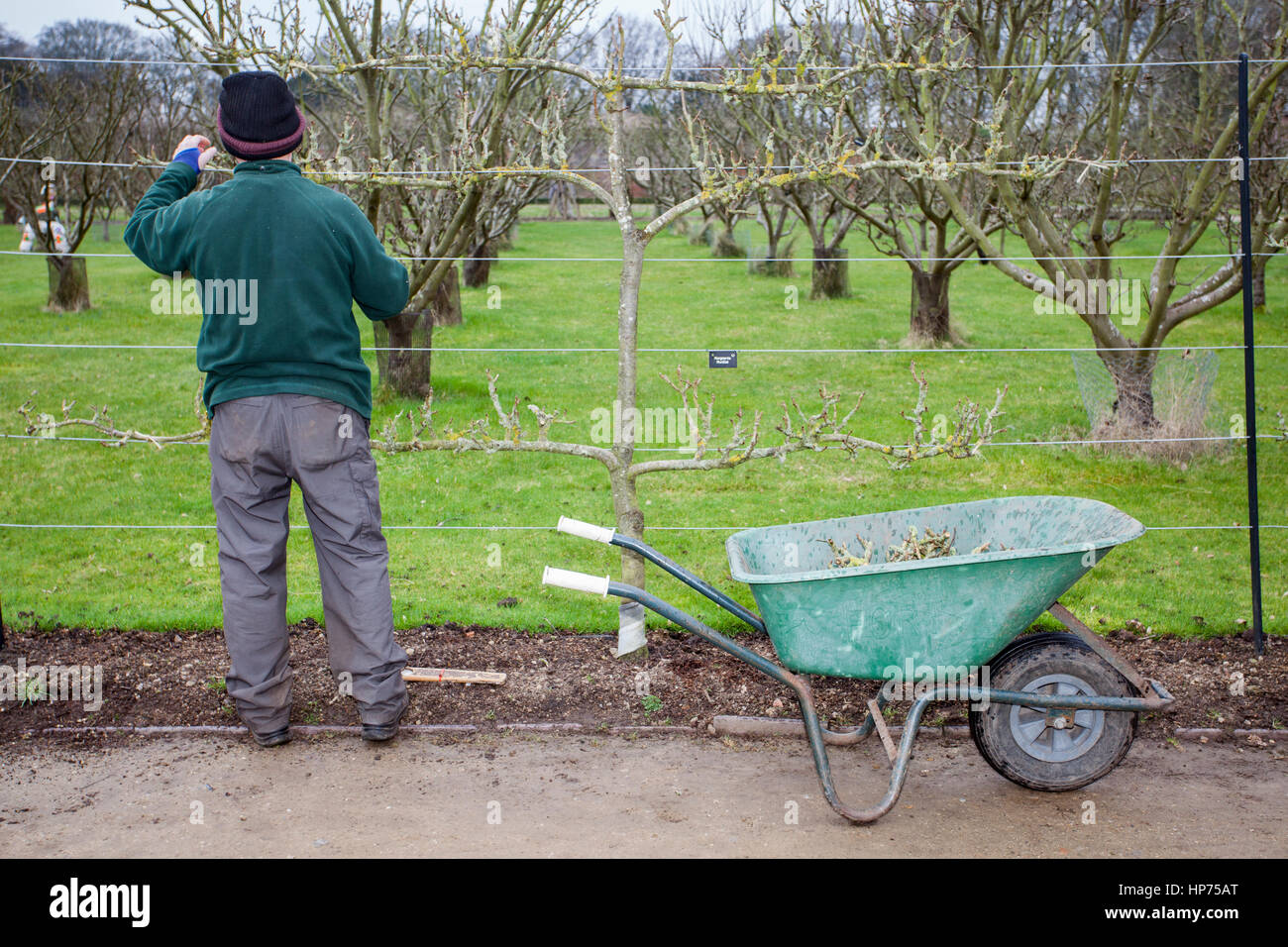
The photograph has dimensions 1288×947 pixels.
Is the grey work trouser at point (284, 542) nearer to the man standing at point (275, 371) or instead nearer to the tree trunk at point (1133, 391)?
the man standing at point (275, 371)

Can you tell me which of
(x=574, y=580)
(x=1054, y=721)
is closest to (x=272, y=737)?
(x=574, y=580)

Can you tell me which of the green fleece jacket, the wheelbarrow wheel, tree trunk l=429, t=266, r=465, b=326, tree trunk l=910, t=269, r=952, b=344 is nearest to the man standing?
the green fleece jacket

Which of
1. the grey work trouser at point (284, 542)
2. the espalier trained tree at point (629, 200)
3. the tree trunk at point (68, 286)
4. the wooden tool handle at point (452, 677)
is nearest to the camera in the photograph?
the grey work trouser at point (284, 542)

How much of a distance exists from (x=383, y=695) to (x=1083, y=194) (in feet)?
53.5

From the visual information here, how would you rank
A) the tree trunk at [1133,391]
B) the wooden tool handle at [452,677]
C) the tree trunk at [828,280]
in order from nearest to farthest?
1. the wooden tool handle at [452,677]
2. the tree trunk at [1133,391]
3. the tree trunk at [828,280]

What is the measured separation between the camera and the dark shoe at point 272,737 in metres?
3.89

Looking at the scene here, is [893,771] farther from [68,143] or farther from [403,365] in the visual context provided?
[68,143]

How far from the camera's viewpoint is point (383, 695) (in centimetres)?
387

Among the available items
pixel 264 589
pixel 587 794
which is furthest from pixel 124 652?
pixel 587 794

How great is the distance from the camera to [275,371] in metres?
3.63

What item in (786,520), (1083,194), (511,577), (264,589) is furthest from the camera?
(1083,194)

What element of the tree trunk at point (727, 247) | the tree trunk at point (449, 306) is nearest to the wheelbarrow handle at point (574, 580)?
the tree trunk at point (449, 306)

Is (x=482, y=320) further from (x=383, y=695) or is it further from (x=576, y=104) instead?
(x=383, y=695)

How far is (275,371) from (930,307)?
386 inches
